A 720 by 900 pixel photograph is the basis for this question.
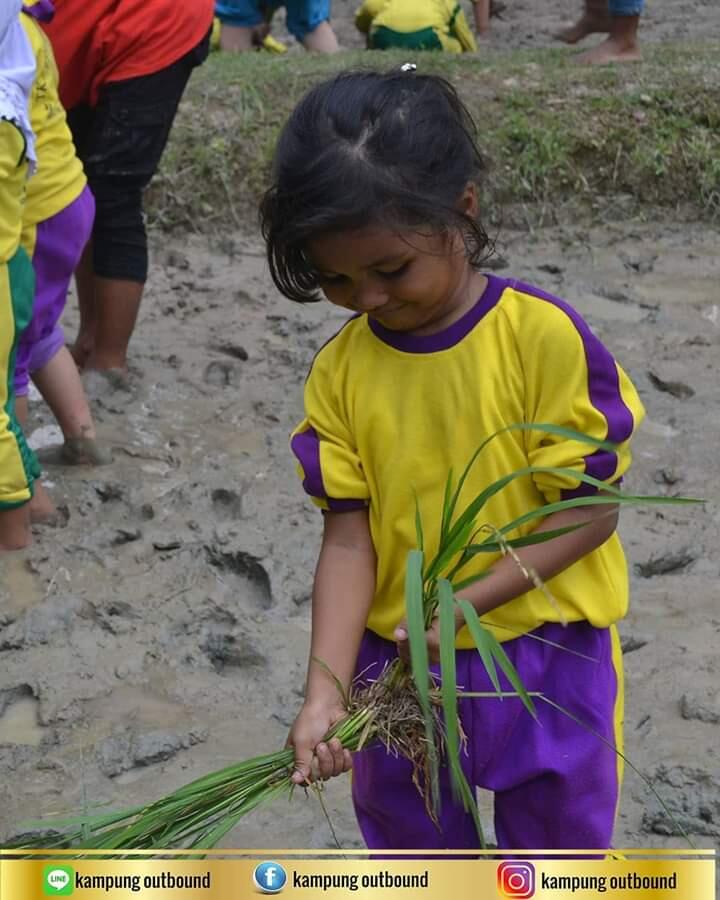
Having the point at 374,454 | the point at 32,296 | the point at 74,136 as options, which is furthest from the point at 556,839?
the point at 74,136

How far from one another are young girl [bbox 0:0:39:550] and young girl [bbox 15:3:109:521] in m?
0.22

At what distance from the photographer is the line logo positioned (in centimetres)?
168

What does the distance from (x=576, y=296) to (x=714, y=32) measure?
4.06 m

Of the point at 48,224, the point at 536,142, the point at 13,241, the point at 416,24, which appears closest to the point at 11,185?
the point at 13,241

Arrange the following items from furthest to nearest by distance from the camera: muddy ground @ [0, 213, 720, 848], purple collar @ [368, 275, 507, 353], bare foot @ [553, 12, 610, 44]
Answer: bare foot @ [553, 12, 610, 44]
muddy ground @ [0, 213, 720, 848]
purple collar @ [368, 275, 507, 353]

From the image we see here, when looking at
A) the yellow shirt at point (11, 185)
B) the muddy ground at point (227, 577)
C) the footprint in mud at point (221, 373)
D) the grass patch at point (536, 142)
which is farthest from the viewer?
the grass patch at point (536, 142)

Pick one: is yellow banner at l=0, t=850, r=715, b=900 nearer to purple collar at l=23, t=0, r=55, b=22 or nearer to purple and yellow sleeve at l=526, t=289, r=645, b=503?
purple and yellow sleeve at l=526, t=289, r=645, b=503

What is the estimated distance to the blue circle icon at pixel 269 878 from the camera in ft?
5.45

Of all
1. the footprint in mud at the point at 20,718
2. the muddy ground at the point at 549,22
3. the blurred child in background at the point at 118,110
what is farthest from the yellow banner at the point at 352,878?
the muddy ground at the point at 549,22

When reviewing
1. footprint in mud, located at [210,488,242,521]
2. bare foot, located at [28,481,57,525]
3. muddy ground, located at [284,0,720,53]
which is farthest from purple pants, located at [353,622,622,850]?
muddy ground, located at [284,0,720,53]

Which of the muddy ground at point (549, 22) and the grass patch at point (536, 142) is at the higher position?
the grass patch at point (536, 142)

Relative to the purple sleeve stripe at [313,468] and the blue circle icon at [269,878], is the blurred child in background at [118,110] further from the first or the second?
the blue circle icon at [269,878]

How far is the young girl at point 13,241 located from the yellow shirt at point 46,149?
0.23 meters

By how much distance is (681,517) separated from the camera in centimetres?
324
